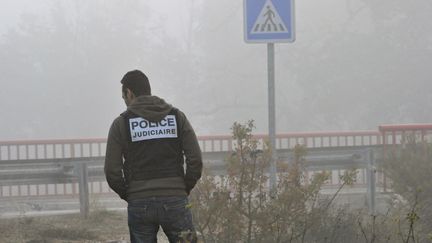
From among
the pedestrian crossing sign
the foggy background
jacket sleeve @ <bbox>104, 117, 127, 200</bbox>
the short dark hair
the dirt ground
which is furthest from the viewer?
the foggy background

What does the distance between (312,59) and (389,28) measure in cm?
305

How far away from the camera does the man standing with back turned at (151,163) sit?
462 cm

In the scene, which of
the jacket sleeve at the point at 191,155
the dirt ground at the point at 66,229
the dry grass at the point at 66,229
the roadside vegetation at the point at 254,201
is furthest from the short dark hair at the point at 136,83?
the dry grass at the point at 66,229

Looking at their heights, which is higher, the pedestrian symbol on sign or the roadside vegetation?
the pedestrian symbol on sign

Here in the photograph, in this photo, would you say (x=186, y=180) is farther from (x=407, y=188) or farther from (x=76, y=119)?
(x=76, y=119)

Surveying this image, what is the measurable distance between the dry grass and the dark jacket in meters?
3.66

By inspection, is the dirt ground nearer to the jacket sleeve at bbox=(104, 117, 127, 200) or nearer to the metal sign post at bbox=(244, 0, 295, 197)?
the metal sign post at bbox=(244, 0, 295, 197)

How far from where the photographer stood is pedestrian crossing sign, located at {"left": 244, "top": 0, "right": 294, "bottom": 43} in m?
7.76

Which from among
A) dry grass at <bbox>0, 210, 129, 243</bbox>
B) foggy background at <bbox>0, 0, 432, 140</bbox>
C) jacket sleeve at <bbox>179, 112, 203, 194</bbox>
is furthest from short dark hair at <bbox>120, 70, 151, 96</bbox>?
foggy background at <bbox>0, 0, 432, 140</bbox>

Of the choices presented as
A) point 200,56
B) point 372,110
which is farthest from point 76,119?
point 372,110

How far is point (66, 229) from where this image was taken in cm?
857

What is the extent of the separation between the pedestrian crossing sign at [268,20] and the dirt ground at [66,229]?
233cm

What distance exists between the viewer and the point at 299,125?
32.2 m

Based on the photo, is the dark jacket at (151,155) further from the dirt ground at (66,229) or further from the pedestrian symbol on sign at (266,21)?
the dirt ground at (66,229)
